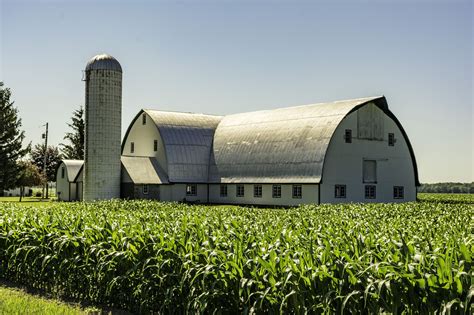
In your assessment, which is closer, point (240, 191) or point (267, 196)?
point (267, 196)

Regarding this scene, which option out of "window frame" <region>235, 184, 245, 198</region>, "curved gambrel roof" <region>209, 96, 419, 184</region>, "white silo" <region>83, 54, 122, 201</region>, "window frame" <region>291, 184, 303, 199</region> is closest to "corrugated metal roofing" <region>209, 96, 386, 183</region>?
"curved gambrel roof" <region>209, 96, 419, 184</region>

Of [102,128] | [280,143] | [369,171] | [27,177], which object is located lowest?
[27,177]

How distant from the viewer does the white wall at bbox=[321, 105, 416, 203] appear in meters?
48.7

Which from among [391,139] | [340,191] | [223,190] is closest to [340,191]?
[340,191]

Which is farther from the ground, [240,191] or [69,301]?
[240,191]

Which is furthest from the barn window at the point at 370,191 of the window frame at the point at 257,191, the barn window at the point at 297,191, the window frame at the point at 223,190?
the window frame at the point at 223,190

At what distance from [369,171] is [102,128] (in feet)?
80.4

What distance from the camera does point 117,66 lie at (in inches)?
2224

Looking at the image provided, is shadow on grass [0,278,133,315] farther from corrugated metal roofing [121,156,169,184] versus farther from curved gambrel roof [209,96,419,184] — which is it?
corrugated metal roofing [121,156,169,184]

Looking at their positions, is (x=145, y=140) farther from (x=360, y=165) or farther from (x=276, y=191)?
(x=360, y=165)

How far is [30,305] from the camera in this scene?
11.3 metres

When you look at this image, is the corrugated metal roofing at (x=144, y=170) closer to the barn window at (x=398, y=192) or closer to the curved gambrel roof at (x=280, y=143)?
the curved gambrel roof at (x=280, y=143)

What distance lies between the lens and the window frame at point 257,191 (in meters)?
52.8

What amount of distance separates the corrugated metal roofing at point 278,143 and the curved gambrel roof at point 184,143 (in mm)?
1027
